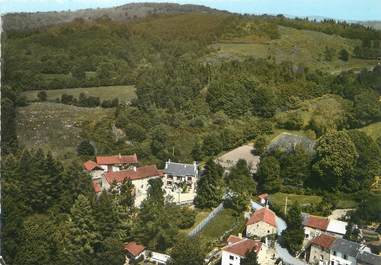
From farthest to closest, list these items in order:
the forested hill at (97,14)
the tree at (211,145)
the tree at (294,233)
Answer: the forested hill at (97,14), the tree at (211,145), the tree at (294,233)

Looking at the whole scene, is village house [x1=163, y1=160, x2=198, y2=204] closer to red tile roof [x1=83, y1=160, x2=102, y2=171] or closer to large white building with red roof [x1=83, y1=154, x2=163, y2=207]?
large white building with red roof [x1=83, y1=154, x2=163, y2=207]

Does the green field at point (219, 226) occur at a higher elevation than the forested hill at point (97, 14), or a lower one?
lower

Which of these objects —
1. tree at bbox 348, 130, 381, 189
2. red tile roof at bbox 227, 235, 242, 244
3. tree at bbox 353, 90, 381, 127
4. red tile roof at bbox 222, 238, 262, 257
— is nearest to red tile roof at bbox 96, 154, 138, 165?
red tile roof at bbox 227, 235, 242, 244

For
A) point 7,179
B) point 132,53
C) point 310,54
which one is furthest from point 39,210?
point 310,54

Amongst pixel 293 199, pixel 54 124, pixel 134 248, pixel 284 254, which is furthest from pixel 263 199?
pixel 54 124

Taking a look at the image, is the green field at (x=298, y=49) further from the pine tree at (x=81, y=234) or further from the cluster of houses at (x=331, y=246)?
the pine tree at (x=81, y=234)

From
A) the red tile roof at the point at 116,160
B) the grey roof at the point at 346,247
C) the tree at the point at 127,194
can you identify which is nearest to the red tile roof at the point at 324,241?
the grey roof at the point at 346,247

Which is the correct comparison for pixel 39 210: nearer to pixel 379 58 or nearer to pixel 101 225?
pixel 101 225
